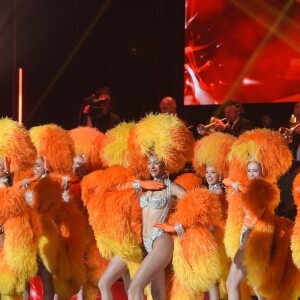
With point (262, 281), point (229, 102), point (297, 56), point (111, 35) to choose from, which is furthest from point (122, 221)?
point (111, 35)

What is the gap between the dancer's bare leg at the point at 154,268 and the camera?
19.5 ft

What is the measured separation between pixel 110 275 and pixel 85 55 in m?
6.06

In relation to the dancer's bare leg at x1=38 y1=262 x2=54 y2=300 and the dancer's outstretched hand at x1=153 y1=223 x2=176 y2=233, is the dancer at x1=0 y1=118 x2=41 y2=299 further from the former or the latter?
the dancer's outstretched hand at x1=153 y1=223 x2=176 y2=233

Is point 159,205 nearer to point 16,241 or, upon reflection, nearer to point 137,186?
point 137,186

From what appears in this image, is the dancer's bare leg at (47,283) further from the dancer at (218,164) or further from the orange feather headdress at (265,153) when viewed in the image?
the orange feather headdress at (265,153)

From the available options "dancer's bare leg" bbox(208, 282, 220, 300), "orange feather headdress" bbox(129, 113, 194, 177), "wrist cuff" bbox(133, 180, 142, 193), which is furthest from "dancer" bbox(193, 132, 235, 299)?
"wrist cuff" bbox(133, 180, 142, 193)

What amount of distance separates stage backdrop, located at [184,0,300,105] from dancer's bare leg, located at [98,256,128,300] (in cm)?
438

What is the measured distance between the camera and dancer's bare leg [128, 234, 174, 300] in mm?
5953

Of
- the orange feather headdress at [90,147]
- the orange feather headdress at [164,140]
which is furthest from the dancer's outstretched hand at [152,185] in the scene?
the orange feather headdress at [90,147]

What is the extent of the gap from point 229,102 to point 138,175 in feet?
8.53

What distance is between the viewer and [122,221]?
6.43 metres

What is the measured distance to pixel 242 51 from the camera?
10570 mm

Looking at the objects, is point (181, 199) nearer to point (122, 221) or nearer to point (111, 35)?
point (122, 221)

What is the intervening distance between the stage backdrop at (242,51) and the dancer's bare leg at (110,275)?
4.38 metres
